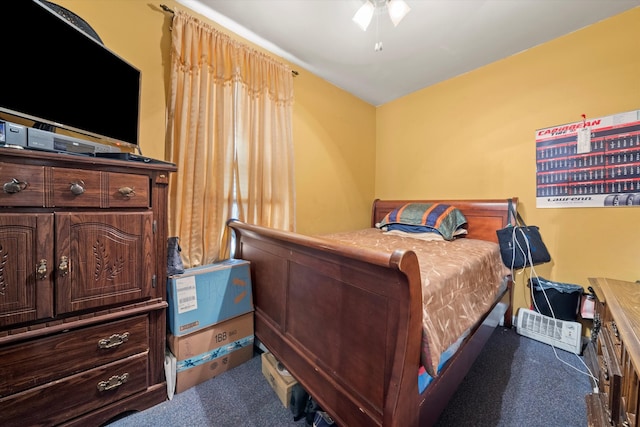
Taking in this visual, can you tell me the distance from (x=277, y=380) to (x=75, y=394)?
2.91 feet

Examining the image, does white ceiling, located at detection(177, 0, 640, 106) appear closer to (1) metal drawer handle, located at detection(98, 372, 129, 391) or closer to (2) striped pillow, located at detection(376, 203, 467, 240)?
(2) striped pillow, located at detection(376, 203, 467, 240)

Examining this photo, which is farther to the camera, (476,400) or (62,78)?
(476,400)

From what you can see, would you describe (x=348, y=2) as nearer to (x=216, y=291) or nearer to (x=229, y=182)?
(x=229, y=182)

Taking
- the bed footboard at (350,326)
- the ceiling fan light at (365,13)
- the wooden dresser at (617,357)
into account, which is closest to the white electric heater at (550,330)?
the wooden dresser at (617,357)

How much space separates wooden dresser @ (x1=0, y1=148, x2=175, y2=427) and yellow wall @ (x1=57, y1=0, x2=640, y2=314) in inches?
26.4

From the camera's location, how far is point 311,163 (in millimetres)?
2549

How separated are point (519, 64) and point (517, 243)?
165cm

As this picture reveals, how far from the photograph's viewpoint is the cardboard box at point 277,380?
4.00 feet

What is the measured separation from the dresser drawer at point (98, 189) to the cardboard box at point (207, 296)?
51 cm

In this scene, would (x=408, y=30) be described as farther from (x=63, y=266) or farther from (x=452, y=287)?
(x=63, y=266)

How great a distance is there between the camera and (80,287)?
99cm

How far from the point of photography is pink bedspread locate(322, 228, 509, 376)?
2.84ft

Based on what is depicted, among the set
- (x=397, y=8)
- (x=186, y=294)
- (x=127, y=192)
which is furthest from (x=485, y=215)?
(x=127, y=192)

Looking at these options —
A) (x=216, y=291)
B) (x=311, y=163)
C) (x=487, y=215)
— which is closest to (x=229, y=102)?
(x=311, y=163)
